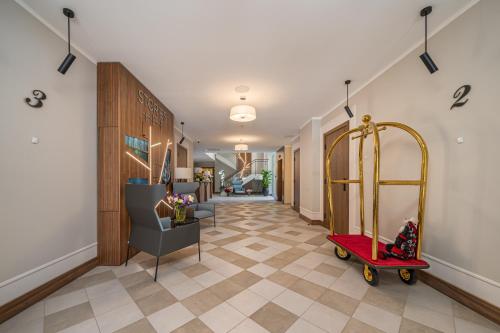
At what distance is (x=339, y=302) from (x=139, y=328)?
1796mm

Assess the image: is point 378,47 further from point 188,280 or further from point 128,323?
point 128,323

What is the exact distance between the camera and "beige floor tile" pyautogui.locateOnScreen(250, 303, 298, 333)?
1.57 m

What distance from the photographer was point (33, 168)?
6.37ft

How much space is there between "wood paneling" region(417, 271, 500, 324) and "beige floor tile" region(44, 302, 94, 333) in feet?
11.2

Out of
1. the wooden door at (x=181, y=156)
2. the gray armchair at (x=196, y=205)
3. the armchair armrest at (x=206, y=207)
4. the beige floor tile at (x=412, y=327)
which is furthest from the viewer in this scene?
the wooden door at (x=181, y=156)

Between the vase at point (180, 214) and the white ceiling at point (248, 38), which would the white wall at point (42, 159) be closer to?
the white ceiling at point (248, 38)

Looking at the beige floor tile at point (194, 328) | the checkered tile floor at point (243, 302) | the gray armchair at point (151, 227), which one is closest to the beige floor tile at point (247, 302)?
the checkered tile floor at point (243, 302)

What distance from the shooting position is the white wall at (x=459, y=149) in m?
1.70

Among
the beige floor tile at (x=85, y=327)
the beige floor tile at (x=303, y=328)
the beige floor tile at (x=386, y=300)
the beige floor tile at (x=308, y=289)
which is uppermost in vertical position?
the beige floor tile at (x=85, y=327)

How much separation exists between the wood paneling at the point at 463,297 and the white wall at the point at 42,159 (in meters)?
4.15

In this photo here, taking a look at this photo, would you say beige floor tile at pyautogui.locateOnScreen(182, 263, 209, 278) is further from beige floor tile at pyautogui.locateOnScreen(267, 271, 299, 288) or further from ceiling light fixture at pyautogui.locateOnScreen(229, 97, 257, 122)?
ceiling light fixture at pyautogui.locateOnScreen(229, 97, 257, 122)

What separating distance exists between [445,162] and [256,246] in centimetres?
283

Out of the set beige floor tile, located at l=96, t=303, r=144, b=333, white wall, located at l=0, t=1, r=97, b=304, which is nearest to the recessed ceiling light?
white wall, located at l=0, t=1, r=97, b=304

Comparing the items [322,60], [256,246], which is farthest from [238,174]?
[322,60]
